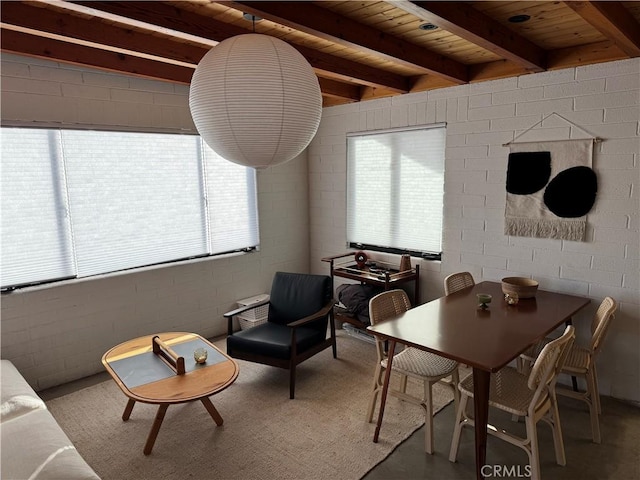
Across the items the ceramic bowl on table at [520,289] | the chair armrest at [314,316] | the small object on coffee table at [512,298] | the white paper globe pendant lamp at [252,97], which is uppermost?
the white paper globe pendant lamp at [252,97]

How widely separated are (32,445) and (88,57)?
8.48ft

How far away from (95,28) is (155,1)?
2.03 feet

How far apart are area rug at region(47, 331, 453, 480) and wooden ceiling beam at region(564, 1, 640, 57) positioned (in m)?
2.55

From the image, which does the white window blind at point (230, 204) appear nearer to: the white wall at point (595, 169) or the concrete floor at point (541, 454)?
the white wall at point (595, 169)

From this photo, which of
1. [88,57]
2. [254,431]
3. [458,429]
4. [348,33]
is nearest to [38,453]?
[254,431]

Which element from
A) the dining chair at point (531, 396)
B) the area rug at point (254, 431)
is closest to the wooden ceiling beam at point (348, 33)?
the dining chair at point (531, 396)

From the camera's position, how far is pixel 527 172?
339cm

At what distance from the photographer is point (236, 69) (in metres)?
1.68

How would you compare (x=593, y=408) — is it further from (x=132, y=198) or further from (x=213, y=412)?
(x=132, y=198)

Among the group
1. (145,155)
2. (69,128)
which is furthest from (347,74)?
(69,128)

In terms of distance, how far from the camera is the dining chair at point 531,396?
2092 mm

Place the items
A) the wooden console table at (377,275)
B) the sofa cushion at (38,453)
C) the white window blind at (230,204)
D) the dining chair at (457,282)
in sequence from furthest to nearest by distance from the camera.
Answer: the white window blind at (230,204) < the wooden console table at (377,275) < the dining chair at (457,282) < the sofa cushion at (38,453)

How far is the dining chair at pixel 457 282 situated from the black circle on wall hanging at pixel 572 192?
823mm

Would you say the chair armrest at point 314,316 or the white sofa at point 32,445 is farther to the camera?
the chair armrest at point 314,316
